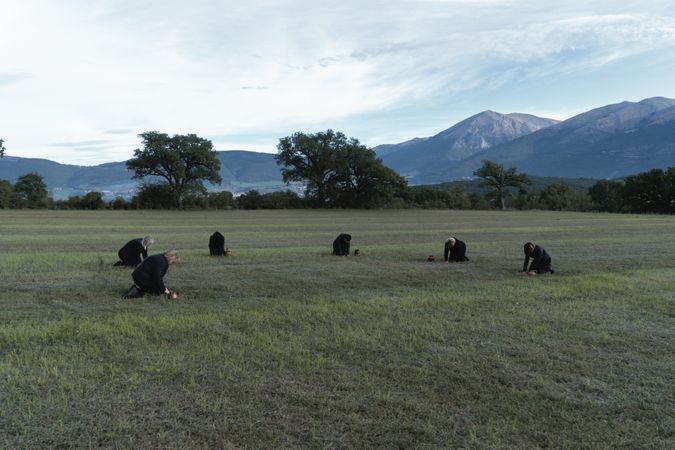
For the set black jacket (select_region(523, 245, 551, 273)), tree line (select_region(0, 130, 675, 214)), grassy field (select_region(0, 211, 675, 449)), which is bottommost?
grassy field (select_region(0, 211, 675, 449))

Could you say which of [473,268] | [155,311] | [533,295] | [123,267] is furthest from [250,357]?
[473,268]

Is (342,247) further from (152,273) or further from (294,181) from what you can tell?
(294,181)

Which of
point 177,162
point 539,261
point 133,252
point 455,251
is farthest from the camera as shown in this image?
point 177,162

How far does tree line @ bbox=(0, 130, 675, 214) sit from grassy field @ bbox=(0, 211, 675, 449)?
5400cm

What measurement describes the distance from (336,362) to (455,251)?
10.7 metres

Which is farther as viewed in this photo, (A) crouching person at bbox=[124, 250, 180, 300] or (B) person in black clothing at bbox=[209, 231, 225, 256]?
(B) person in black clothing at bbox=[209, 231, 225, 256]

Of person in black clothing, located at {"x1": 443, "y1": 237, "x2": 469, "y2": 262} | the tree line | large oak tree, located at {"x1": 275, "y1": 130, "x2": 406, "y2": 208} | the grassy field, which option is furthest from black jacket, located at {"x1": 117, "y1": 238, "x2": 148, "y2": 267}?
large oak tree, located at {"x1": 275, "y1": 130, "x2": 406, "y2": 208}

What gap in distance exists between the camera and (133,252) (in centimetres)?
1350

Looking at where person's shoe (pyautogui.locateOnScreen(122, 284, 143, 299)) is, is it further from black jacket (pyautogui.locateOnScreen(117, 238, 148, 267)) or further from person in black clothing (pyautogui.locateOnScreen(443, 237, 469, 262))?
person in black clothing (pyautogui.locateOnScreen(443, 237, 469, 262))

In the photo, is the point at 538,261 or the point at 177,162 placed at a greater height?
the point at 177,162

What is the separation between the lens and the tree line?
6328cm

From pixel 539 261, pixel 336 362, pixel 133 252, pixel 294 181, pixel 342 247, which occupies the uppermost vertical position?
pixel 294 181

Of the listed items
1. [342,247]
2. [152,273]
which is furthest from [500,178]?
[152,273]

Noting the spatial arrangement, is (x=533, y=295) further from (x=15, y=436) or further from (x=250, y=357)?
(x=15, y=436)
